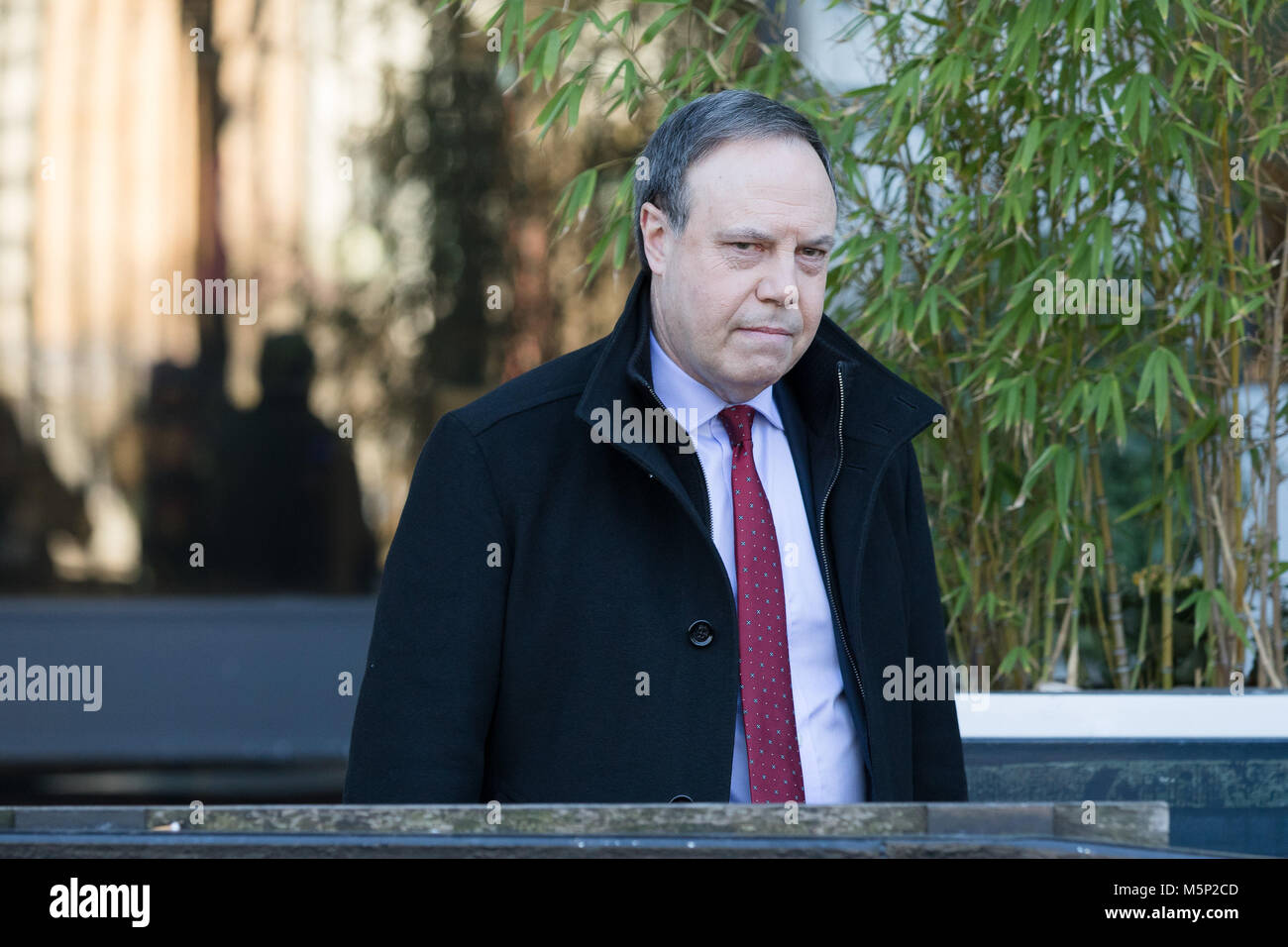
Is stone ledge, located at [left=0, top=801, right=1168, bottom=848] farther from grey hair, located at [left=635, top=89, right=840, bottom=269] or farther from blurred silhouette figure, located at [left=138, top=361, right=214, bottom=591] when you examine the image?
blurred silhouette figure, located at [left=138, top=361, right=214, bottom=591]

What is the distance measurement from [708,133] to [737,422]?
12.4 inches

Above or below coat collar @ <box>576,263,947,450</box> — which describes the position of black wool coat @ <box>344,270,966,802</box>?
below

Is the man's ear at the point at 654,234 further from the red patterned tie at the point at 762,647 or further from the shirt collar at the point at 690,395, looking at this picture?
the red patterned tie at the point at 762,647

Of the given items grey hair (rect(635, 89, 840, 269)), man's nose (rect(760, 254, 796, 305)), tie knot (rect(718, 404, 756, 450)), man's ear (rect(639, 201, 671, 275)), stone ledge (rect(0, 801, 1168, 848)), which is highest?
grey hair (rect(635, 89, 840, 269))

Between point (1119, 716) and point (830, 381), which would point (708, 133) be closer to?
point (830, 381)

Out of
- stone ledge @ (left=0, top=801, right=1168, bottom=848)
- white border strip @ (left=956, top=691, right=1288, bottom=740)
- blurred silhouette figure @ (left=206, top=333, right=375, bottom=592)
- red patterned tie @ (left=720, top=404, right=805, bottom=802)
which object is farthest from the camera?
blurred silhouette figure @ (left=206, top=333, right=375, bottom=592)

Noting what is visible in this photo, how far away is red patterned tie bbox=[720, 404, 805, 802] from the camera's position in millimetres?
1447

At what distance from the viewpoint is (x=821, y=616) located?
4.98 feet

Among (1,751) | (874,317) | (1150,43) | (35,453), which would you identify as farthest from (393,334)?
(1150,43)

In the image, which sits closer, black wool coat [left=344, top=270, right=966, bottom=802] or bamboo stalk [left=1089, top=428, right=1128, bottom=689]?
black wool coat [left=344, top=270, right=966, bottom=802]

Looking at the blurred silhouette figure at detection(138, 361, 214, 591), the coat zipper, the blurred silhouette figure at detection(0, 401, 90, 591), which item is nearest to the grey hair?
the coat zipper

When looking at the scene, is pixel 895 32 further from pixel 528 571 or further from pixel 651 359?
pixel 528 571

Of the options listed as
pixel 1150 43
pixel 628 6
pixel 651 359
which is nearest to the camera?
pixel 651 359

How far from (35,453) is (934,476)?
11.9 feet
